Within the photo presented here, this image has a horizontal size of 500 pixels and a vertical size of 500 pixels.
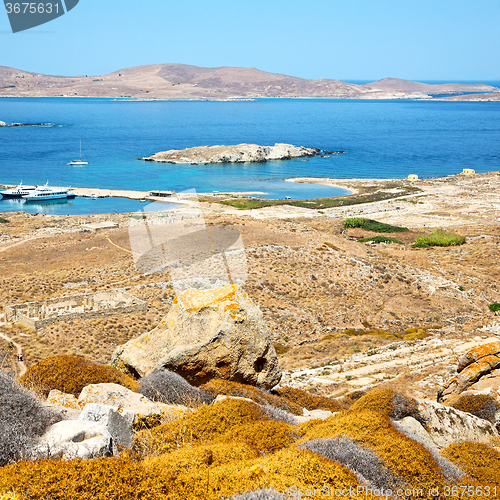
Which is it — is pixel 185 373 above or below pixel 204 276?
above

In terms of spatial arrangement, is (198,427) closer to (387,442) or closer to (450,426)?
(387,442)

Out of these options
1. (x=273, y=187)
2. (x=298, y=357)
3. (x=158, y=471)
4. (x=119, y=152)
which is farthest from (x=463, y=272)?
(x=119, y=152)

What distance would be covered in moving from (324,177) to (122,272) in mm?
74661

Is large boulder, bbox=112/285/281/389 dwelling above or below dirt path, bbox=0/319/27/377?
above

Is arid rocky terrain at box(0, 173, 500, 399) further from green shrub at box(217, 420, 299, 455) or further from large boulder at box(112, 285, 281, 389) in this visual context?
green shrub at box(217, 420, 299, 455)

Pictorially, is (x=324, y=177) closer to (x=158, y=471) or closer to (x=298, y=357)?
(x=298, y=357)

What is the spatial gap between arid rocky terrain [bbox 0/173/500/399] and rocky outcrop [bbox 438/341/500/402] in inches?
84.9

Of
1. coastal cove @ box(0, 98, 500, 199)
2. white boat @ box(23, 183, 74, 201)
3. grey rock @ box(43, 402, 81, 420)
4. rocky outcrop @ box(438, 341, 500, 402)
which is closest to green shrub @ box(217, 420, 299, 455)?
grey rock @ box(43, 402, 81, 420)

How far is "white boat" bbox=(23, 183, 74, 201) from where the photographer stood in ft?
243

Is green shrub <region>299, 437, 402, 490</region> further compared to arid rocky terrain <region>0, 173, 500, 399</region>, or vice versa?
arid rocky terrain <region>0, 173, 500, 399</region>

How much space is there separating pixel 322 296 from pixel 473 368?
45.7 ft

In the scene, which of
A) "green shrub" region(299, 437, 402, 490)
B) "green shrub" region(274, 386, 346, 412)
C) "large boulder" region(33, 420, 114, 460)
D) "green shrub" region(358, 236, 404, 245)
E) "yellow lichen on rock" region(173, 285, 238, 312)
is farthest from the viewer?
"green shrub" region(358, 236, 404, 245)

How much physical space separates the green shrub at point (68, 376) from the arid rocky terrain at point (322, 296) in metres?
7.70

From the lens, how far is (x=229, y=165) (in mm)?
113875
